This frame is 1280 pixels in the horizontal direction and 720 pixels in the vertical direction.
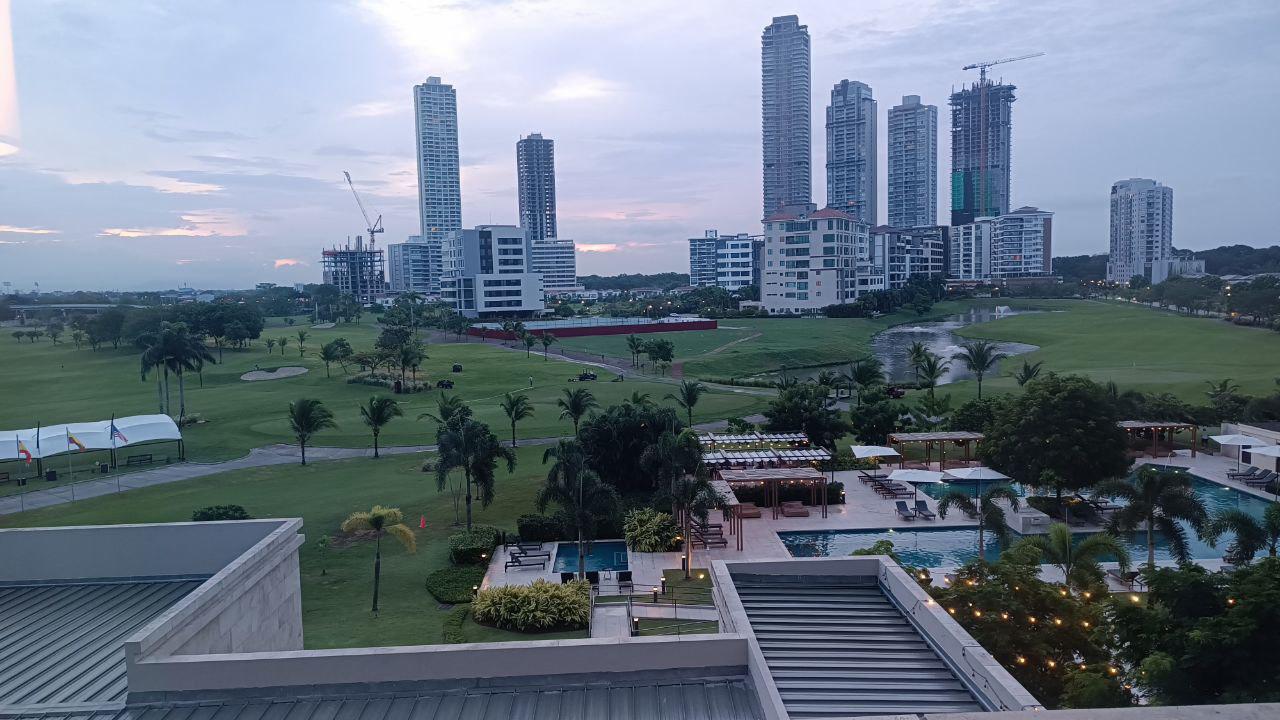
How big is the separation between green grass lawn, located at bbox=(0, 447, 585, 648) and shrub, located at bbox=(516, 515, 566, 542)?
1.42 m

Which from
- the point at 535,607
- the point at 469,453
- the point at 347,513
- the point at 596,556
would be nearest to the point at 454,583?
the point at 535,607

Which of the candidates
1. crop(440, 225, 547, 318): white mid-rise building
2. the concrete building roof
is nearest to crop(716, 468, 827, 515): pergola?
the concrete building roof

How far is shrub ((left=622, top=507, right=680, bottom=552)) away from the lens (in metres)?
27.3

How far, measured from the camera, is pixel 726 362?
260 feet

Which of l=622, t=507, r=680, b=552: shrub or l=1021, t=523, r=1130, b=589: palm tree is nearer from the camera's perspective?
l=1021, t=523, r=1130, b=589: palm tree

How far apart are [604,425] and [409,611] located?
46.2ft

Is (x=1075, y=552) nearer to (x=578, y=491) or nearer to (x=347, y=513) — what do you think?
(x=578, y=491)

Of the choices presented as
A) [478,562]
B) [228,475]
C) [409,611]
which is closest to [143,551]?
[409,611]

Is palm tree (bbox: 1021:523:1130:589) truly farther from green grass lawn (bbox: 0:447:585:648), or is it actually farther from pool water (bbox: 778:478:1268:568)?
green grass lawn (bbox: 0:447:585:648)

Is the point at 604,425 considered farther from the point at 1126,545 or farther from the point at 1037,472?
the point at 1126,545

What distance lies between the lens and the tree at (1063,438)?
29.3 metres

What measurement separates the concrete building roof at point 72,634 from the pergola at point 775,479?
21.2 m

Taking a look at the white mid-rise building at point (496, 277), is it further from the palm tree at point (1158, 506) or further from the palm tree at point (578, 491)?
the palm tree at point (1158, 506)

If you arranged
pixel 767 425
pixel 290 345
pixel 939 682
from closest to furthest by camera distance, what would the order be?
pixel 939 682 → pixel 767 425 → pixel 290 345
